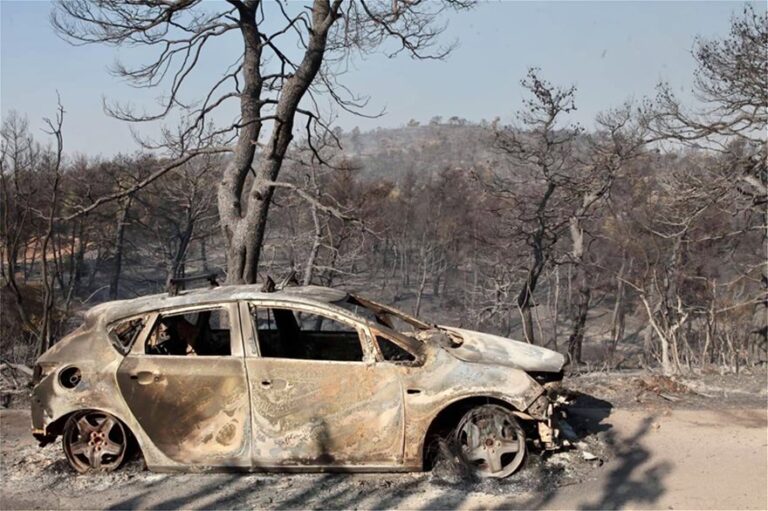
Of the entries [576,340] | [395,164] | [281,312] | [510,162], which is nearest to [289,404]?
[281,312]

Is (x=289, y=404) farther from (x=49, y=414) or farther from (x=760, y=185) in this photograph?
(x=760, y=185)

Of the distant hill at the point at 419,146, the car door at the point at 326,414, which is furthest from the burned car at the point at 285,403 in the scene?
the distant hill at the point at 419,146

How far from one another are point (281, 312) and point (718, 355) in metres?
9.52

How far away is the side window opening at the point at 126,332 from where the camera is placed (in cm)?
561

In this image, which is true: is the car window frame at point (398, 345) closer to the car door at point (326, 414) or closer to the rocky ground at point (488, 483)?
the car door at point (326, 414)

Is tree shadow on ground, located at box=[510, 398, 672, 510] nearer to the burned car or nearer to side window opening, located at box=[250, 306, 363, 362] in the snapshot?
the burned car

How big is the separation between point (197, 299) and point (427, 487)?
2.39 meters

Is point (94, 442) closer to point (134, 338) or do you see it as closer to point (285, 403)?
point (134, 338)

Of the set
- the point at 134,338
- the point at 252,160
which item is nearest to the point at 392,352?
the point at 134,338

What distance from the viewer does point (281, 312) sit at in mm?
6395

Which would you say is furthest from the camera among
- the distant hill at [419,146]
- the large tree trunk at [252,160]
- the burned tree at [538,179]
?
→ the distant hill at [419,146]

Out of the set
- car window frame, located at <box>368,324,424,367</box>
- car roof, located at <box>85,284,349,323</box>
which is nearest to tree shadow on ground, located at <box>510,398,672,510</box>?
car window frame, located at <box>368,324,424,367</box>

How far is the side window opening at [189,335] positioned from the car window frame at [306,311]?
0.94ft

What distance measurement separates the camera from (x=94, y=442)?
559 cm
